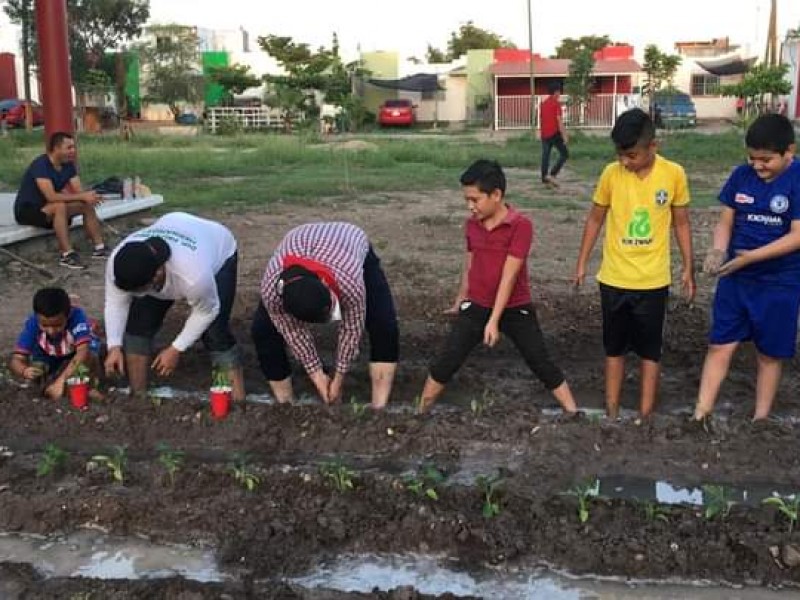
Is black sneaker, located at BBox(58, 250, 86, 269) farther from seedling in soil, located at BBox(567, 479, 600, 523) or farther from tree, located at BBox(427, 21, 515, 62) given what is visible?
tree, located at BBox(427, 21, 515, 62)

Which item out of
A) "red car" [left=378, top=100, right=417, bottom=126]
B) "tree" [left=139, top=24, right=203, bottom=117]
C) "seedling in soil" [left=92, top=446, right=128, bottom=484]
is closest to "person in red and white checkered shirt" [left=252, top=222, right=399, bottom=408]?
"seedling in soil" [left=92, top=446, right=128, bottom=484]

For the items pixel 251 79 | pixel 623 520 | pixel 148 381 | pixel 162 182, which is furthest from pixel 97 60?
pixel 623 520

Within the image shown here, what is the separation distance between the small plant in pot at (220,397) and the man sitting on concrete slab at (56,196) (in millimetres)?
4139

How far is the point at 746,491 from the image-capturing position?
4066 millimetres

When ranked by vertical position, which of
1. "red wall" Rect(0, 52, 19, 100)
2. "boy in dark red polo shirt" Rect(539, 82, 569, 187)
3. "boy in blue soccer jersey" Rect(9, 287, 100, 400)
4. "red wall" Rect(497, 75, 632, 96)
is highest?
"red wall" Rect(0, 52, 19, 100)

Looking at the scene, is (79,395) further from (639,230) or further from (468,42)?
(468,42)

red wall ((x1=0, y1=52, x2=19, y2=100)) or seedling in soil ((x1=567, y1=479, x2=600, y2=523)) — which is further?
red wall ((x1=0, y1=52, x2=19, y2=100))

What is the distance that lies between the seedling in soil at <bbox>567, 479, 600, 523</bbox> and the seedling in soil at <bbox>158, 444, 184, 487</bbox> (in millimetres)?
1703

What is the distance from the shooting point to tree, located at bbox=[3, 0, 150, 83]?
41156mm

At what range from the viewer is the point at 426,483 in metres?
3.92

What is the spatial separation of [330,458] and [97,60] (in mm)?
42796

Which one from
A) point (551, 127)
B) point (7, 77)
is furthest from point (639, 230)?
point (7, 77)

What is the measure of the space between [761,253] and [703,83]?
48.4m

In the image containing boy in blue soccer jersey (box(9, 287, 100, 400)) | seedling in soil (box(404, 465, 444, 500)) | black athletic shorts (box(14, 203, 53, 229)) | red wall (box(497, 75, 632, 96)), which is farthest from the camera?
red wall (box(497, 75, 632, 96))
